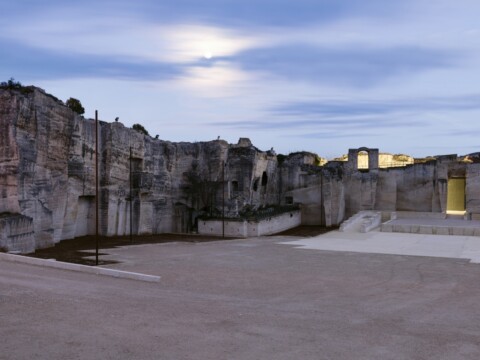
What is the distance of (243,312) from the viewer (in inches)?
374

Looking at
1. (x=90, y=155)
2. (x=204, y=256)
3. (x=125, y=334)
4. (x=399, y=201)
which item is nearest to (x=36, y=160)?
(x=90, y=155)

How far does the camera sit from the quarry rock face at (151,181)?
18484 millimetres

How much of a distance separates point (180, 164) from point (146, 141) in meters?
3.34

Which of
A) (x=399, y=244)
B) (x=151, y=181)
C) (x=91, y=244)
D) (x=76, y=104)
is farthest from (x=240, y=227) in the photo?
(x=76, y=104)

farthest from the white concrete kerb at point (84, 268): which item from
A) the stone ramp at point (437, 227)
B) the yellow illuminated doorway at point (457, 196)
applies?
the yellow illuminated doorway at point (457, 196)

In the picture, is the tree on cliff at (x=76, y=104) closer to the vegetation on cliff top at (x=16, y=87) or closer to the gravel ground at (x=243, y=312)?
the vegetation on cliff top at (x=16, y=87)

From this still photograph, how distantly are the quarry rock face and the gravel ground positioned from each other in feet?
16.5

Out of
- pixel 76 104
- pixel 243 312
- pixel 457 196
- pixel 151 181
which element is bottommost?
pixel 243 312

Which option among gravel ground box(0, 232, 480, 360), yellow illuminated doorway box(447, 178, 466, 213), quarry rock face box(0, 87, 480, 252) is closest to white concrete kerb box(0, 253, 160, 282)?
gravel ground box(0, 232, 480, 360)

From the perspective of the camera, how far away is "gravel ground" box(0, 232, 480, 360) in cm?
717

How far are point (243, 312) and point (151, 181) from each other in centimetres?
1843

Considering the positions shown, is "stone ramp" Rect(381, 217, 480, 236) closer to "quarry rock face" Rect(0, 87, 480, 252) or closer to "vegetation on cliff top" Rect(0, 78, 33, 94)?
"quarry rock face" Rect(0, 87, 480, 252)

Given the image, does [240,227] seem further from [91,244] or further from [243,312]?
[243,312]

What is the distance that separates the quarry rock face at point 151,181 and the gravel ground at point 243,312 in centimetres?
503
